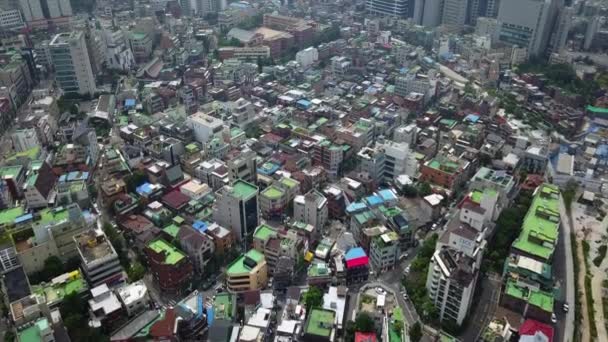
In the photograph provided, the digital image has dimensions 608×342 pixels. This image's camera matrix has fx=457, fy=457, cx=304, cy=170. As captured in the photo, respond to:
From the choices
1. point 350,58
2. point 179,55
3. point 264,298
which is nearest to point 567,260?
point 264,298

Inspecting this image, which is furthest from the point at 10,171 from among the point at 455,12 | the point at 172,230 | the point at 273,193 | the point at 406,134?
the point at 455,12

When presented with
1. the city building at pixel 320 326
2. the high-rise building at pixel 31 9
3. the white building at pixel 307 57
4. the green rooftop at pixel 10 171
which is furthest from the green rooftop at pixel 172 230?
the high-rise building at pixel 31 9

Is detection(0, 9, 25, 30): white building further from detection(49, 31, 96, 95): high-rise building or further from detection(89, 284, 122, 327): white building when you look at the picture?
detection(89, 284, 122, 327): white building

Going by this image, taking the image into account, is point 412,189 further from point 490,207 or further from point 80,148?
point 80,148

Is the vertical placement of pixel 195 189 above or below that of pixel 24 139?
below

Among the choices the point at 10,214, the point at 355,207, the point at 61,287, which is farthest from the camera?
the point at 355,207

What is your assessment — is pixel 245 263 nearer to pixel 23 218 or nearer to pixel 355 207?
pixel 355 207

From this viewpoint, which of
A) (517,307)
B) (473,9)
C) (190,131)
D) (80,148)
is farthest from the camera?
(473,9)

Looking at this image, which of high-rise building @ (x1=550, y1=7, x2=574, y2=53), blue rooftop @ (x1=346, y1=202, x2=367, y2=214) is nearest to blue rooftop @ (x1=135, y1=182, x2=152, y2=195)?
blue rooftop @ (x1=346, y1=202, x2=367, y2=214)
